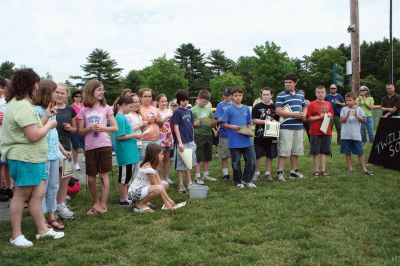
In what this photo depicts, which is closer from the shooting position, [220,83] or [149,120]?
[149,120]

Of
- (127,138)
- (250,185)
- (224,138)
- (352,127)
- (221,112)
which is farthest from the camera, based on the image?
(224,138)

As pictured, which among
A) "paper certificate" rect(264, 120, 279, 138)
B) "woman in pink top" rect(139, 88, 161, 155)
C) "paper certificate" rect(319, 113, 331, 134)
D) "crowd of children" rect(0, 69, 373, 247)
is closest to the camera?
"crowd of children" rect(0, 69, 373, 247)

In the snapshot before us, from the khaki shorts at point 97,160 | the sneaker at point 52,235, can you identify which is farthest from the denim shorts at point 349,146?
the sneaker at point 52,235

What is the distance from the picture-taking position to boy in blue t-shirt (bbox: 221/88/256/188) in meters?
7.46

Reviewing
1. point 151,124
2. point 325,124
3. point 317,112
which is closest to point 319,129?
point 325,124

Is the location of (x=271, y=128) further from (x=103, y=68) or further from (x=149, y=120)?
(x=103, y=68)

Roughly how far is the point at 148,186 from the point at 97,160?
32.2 inches

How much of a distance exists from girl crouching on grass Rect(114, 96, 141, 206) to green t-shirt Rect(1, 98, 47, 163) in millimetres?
1817

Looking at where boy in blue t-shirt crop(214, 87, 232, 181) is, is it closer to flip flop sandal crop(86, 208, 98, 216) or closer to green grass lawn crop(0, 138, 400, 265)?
green grass lawn crop(0, 138, 400, 265)

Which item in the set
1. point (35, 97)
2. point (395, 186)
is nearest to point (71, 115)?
point (35, 97)

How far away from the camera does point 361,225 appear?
4.99 metres

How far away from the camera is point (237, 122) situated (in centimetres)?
752

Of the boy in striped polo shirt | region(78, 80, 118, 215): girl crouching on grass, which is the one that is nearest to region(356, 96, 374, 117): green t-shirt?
the boy in striped polo shirt

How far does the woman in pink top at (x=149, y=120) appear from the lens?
23.6 feet
